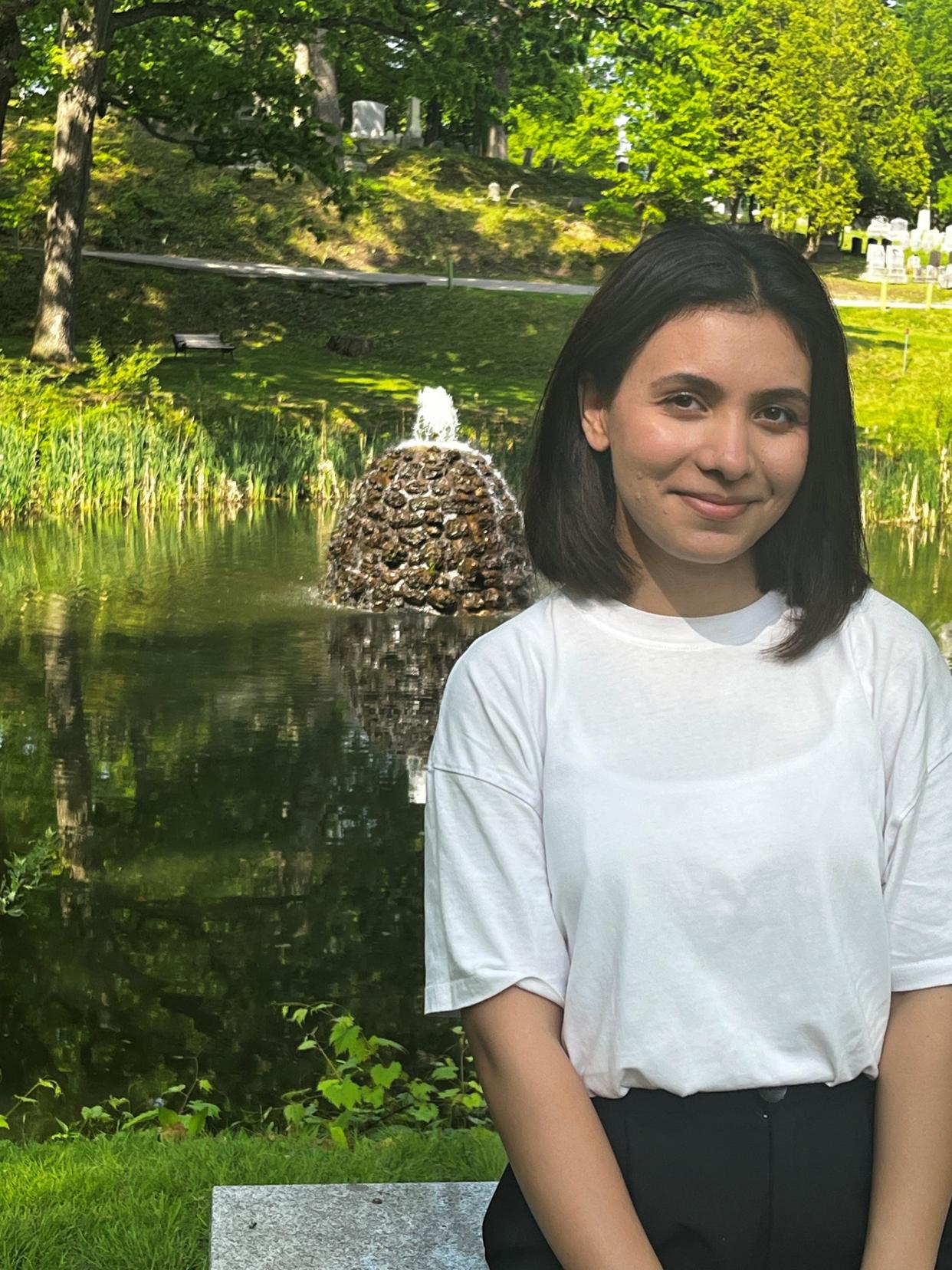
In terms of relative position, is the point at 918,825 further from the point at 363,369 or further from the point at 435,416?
the point at 363,369

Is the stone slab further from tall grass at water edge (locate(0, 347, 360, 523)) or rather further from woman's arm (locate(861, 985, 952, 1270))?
tall grass at water edge (locate(0, 347, 360, 523))

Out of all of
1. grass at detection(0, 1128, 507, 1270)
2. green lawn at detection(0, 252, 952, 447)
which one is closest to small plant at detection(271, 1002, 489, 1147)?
grass at detection(0, 1128, 507, 1270)

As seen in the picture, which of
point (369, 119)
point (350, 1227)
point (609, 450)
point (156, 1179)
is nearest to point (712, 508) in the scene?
point (609, 450)

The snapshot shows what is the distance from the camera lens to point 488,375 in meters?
26.7

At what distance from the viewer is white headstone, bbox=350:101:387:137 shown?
138 ft

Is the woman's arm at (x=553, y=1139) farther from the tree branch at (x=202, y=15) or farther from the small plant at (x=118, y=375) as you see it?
the tree branch at (x=202, y=15)

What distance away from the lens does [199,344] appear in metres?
26.2

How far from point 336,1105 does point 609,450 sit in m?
2.99

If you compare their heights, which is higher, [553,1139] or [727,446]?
[727,446]

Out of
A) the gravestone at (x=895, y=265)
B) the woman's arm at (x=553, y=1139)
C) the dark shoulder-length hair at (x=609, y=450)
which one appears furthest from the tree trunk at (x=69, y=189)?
the woman's arm at (x=553, y=1139)

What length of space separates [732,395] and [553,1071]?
2.49 ft

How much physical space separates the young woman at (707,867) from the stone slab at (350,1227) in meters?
0.63

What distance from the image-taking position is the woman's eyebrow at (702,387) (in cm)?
199

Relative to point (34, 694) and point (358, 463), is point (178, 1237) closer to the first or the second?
point (34, 694)
